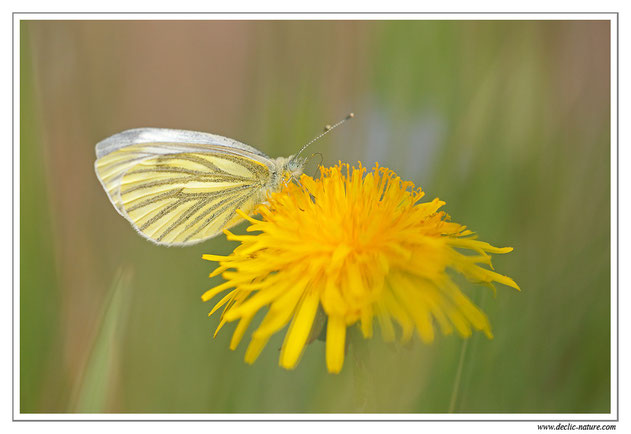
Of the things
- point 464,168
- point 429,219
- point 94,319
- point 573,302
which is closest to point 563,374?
point 573,302

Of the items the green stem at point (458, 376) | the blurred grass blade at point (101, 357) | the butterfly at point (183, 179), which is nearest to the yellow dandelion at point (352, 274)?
the green stem at point (458, 376)

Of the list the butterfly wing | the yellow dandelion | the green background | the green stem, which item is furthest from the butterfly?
the green stem

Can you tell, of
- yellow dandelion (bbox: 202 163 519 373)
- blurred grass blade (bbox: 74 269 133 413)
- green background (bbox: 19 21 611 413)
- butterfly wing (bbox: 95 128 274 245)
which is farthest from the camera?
butterfly wing (bbox: 95 128 274 245)

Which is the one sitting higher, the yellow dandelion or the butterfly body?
the butterfly body

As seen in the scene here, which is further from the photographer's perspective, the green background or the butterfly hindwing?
the butterfly hindwing

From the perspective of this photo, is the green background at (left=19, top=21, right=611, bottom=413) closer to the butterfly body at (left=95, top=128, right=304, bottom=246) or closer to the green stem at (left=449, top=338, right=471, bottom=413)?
the green stem at (left=449, top=338, right=471, bottom=413)

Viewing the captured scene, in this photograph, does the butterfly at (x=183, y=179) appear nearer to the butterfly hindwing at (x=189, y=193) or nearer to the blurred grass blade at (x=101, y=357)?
the butterfly hindwing at (x=189, y=193)
